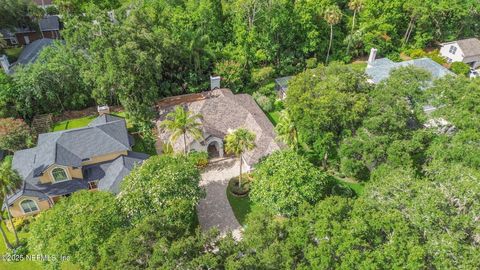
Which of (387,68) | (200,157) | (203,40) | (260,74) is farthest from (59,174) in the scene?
(387,68)

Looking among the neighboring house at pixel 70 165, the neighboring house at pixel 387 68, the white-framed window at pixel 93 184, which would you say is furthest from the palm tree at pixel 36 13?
the neighboring house at pixel 387 68

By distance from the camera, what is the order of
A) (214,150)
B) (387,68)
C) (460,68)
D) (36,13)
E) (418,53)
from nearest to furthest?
(214,150) → (387,68) → (460,68) → (36,13) → (418,53)

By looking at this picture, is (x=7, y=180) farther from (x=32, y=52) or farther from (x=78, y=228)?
(x=32, y=52)

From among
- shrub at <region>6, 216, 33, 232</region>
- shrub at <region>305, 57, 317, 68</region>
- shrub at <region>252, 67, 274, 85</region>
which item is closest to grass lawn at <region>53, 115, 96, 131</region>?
shrub at <region>6, 216, 33, 232</region>

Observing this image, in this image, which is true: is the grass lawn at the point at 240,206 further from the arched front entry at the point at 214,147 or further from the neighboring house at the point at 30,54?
the neighboring house at the point at 30,54

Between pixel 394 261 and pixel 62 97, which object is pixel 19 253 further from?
pixel 394 261

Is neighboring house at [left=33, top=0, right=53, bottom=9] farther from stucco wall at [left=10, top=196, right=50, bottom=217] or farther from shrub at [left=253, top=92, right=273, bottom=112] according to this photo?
stucco wall at [left=10, top=196, right=50, bottom=217]

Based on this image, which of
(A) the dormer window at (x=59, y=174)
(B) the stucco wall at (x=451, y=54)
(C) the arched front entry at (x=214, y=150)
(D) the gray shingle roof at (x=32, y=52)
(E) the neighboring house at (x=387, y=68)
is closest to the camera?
(A) the dormer window at (x=59, y=174)

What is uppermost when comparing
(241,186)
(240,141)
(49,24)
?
(49,24)
